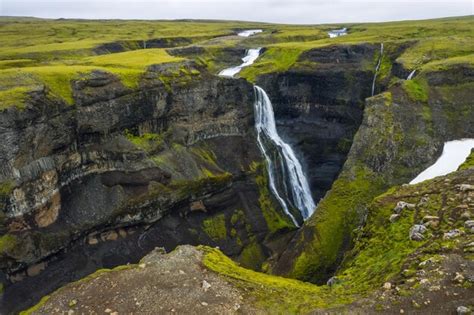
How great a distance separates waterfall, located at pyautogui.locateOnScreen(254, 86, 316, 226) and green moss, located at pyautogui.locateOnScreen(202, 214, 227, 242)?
29.0 ft

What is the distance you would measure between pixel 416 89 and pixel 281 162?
1808 centimetres

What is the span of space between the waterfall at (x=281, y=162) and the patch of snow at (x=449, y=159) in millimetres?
16444

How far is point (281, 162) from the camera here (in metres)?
56.3

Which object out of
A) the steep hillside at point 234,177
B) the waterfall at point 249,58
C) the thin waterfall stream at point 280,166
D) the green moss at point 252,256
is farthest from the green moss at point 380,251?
the waterfall at point 249,58

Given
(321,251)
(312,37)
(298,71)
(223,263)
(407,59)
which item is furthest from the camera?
(312,37)

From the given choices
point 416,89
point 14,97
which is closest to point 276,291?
point 14,97

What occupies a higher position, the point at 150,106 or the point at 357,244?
the point at 150,106

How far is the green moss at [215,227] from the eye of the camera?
152ft

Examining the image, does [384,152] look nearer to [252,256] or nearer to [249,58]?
[252,256]

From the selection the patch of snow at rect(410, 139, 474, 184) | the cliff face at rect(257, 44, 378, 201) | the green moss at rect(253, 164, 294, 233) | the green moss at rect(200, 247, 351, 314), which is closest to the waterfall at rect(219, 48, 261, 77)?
the cliff face at rect(257, 44, 378, 201)

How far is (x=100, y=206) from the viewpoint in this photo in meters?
41.0

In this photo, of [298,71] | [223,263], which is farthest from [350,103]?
[223,263]

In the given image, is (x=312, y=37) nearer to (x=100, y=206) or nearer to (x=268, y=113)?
(x=268, y=113)

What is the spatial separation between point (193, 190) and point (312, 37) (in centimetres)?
7294
